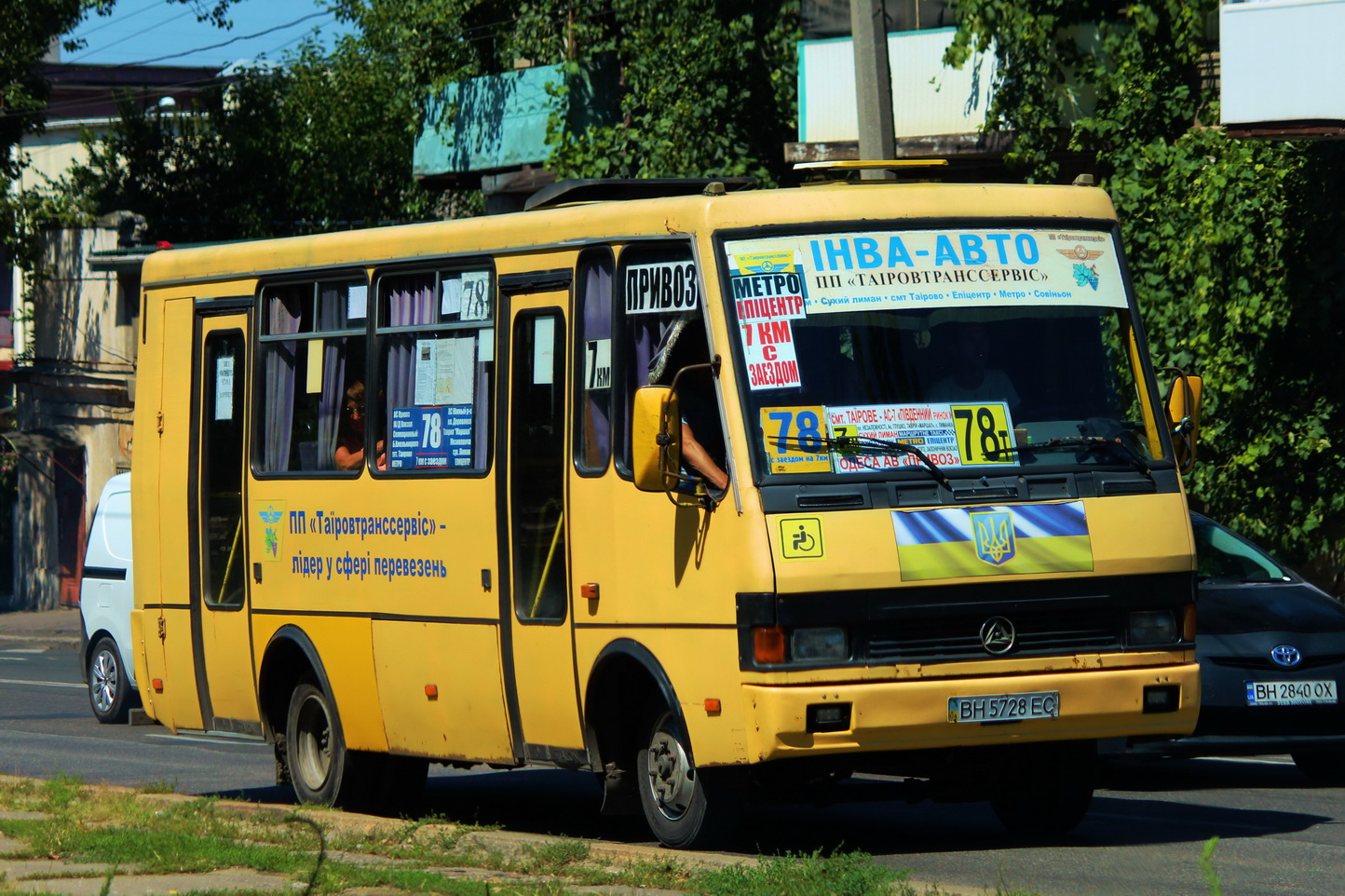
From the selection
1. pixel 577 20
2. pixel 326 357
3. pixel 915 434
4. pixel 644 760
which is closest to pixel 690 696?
pixel 644 760

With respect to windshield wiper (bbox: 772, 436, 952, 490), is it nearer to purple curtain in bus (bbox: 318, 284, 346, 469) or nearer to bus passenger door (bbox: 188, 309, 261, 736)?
purple curtain in bus (bbox: 318, 284, 346, 469)

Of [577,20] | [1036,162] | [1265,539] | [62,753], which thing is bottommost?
[62,753]

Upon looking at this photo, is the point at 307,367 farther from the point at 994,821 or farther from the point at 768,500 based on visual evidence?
the point at 994,821

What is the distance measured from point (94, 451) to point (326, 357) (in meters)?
31.0

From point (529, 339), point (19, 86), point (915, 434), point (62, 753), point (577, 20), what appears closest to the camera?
point (915, 434)

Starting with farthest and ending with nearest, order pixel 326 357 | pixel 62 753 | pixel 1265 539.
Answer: pixel 1265 539 < pixel 62 753 < pixel 326 357

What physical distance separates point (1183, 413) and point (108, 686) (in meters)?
12.5

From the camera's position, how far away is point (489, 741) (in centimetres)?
1007

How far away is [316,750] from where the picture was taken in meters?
11.7

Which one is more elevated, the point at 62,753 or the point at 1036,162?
the point at 1036,162

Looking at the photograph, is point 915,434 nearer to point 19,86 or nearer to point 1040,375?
point 1040,375

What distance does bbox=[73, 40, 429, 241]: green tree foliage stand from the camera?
4084 centimetres

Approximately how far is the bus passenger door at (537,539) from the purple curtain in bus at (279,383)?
210 cm

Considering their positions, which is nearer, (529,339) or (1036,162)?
(529,339)
